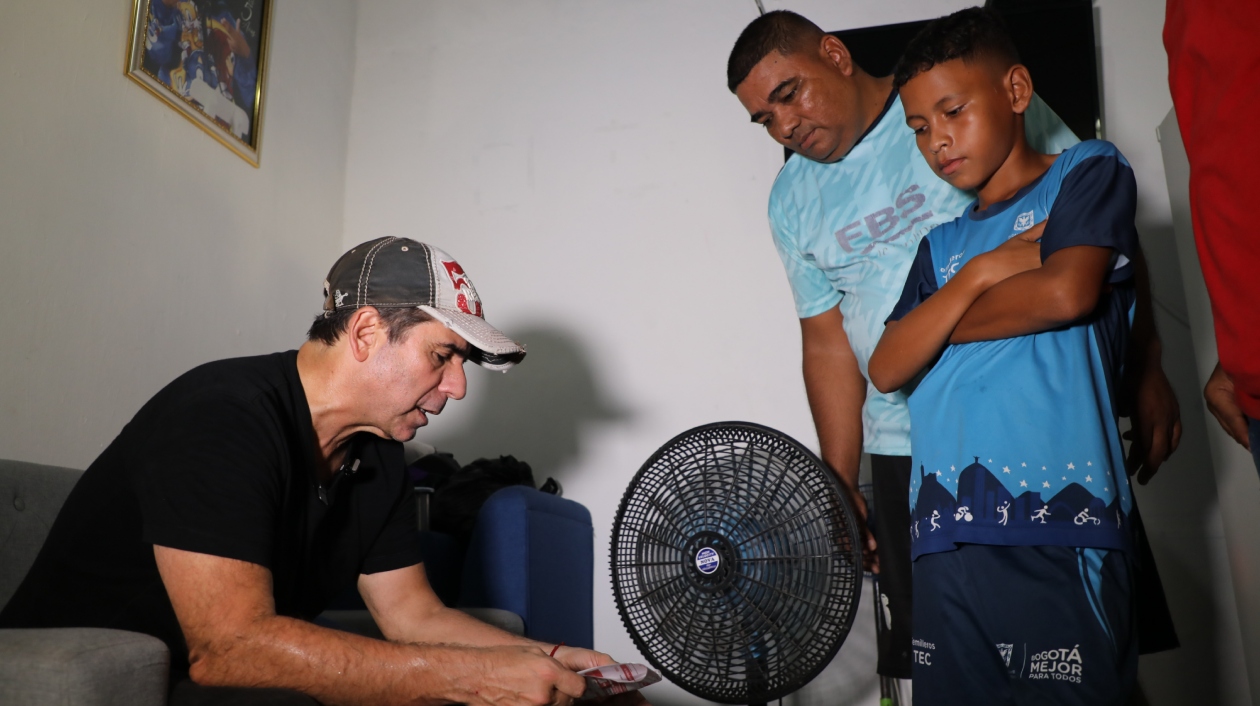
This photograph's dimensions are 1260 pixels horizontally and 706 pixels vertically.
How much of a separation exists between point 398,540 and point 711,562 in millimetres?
627

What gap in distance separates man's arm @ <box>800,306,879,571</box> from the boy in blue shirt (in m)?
0.56

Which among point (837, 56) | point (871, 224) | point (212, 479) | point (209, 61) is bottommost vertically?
point (212, 479)

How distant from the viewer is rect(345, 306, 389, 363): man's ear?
1503 millimetres

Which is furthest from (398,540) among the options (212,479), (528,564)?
(528,564)

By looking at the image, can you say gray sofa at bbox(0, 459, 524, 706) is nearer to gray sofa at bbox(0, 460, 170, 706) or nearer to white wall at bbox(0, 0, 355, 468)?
gray sofa at bbox(0, 460, 170, 706)

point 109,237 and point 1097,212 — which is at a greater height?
point 109,237

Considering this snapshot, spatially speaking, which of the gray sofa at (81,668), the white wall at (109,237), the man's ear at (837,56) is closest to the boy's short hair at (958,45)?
the man's ear at (837,56)

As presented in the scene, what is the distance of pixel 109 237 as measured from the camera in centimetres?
239

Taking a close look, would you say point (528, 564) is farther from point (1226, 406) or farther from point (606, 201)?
point (1226, 406)

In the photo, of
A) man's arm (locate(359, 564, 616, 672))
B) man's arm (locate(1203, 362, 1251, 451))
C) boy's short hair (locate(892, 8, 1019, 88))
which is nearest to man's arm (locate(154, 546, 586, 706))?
→ man's arm (locate(359, 564, 616, 672))

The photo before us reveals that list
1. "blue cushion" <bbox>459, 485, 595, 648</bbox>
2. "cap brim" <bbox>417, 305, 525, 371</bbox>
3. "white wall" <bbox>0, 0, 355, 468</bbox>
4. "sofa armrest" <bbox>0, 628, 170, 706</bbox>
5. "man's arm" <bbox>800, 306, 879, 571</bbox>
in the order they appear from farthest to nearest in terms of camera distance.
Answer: "blue cushion" <bbox>459, 485, 595, 648</bbox> < "white wall" <bbox>0, 0, 355, 468</bbox> < "man's arm" <bbox>800, 306, 879, 571</bbox> < "cap brim" <bbox>417, 305, 525, 371</bbox> < "sofa armrest" <bbox>0, 628, 170, 706</bbox>

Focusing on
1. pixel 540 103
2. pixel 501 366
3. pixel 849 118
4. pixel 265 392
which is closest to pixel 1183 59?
pixel 849 118

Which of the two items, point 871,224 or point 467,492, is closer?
point 871,224

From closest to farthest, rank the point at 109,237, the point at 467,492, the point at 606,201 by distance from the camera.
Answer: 1. the point at 109,237
2. the point at 467,492
3. the point at 606,201
